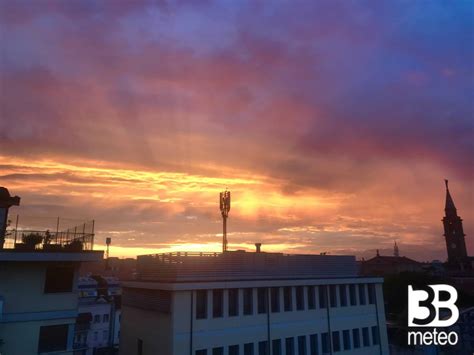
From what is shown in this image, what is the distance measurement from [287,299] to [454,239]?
124555 mm

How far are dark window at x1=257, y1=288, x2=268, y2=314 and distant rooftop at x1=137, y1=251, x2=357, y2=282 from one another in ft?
4.60

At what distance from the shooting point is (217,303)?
29750 mm

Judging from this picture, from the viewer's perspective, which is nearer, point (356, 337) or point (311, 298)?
point (311, 298)

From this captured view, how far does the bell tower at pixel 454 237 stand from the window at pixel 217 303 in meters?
122

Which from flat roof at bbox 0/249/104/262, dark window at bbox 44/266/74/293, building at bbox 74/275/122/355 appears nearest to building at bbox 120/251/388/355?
flat roof at bbox 0/249/104/262

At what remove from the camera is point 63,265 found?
2417 cm

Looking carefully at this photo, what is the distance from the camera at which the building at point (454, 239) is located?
125637 mm

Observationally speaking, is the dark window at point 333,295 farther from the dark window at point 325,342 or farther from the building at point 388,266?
the building at point 388,266

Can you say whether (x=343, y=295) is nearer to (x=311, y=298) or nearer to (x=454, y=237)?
(x=311, y=298)

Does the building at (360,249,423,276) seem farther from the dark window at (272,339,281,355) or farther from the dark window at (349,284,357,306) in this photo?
the dark window at (272,339,281,355)

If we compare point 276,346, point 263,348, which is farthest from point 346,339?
point 263,348

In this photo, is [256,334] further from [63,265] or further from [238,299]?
[63,265]

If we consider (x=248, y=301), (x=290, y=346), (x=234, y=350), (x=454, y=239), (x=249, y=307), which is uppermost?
(x=454, y=239)

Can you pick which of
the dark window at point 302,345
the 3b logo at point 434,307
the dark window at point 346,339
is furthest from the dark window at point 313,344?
the 3b logo at point 434,307
